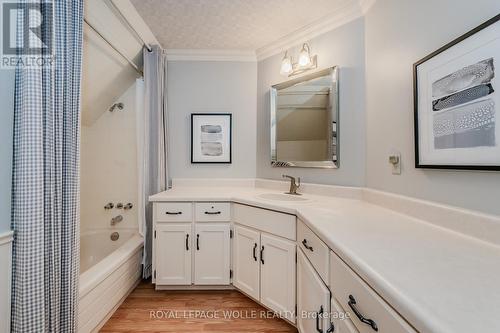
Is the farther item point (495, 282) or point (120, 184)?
point (120, 184)

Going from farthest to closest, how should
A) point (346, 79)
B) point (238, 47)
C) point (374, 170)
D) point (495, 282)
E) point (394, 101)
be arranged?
point (238, 47) < point (346, 79) < point (374, 170) < point (394, 101) < point (495, 282)

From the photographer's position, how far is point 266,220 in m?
1.62

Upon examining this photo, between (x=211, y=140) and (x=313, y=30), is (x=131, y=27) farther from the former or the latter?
(x=313, y=30)

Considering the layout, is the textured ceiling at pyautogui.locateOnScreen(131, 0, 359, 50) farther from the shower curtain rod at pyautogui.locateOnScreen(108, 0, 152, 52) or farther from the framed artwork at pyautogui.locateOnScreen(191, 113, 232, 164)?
the framed artwork at pyautogui.locateOnScreen(191, 113, 232, 164)

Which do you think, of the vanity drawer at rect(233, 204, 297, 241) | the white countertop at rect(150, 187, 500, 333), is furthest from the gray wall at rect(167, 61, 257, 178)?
the white countertop at rect(150, 187, 500, 333)

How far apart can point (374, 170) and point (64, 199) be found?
6.14ft

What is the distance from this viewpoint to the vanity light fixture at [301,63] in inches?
76.9

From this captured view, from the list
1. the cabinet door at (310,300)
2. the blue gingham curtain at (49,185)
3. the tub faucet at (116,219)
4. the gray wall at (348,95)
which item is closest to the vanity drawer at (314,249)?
the cabinet door at (310,300)

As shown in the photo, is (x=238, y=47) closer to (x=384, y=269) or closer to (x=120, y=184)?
(x=120, y=184)

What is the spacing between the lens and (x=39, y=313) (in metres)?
0.91

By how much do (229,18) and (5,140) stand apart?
173 centimetres

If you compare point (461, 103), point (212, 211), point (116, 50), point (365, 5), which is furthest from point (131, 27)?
point (461, 103)

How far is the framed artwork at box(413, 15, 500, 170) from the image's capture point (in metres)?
0.81

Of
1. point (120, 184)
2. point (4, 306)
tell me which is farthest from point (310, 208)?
point (120, 184)
